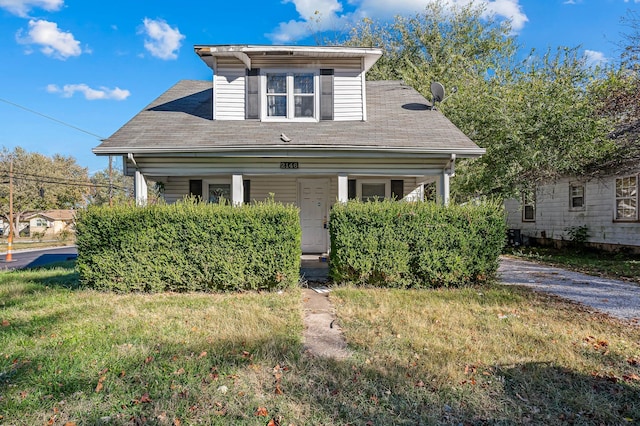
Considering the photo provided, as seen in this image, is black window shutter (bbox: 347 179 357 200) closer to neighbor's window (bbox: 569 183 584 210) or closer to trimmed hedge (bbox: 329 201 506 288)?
trimmed hedge (bbox: 329 201 506 288)

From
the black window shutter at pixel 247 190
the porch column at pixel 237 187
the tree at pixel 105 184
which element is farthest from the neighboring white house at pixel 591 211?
the tree at pixel 105 184

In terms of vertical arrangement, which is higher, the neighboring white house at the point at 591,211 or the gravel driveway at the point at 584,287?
Result: the neighboring white house at the point at 591,211

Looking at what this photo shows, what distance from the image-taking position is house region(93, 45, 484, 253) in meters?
8.03

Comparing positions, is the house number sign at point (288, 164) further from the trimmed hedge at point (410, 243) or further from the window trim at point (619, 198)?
the window trim at point (619, 198)

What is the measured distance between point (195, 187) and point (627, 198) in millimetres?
13545

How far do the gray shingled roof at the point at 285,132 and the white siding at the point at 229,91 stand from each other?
1.06 feet

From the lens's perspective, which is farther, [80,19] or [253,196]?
[80,19]

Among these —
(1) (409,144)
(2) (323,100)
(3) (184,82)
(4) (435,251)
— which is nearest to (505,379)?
(4) (435,251)

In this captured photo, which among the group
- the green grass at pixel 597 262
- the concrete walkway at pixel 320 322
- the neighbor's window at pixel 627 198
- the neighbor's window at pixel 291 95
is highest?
the neighbor's window at pixel 291 95

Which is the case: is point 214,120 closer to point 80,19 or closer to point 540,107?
point 540,107

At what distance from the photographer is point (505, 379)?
3.17m

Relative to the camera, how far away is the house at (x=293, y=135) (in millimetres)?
8031

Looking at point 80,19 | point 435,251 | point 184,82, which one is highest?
point 80,19

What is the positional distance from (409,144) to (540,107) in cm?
567
